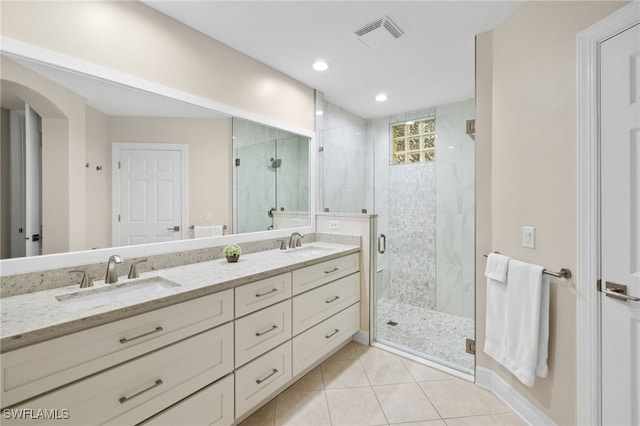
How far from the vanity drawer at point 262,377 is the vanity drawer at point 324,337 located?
99mm

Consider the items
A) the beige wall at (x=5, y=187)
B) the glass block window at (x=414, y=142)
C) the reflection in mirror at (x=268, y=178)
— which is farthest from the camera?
the glass block window at (x=414, y=142)

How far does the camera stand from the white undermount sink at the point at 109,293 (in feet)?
4.21

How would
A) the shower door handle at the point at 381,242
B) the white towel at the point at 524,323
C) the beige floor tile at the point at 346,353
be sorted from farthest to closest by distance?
the shower door handle at the point at 381,242 → the beige floor tile at the point at 346,353 → the white towel at the point at 524,323

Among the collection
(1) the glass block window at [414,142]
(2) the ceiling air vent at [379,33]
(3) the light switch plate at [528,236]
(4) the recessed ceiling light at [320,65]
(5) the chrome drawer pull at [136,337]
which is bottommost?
(5) the chrome drawer pull at [136,337]

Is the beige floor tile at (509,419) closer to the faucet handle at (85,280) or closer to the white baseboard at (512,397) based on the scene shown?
the white baseboard at (512,397)

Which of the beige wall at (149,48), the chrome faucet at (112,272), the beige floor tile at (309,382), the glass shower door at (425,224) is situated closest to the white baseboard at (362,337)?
the glass shower door at (425,224)

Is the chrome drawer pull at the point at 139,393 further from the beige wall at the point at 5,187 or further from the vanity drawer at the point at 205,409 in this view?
the beige wall at the point at 5,187

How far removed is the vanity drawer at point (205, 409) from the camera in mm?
1251

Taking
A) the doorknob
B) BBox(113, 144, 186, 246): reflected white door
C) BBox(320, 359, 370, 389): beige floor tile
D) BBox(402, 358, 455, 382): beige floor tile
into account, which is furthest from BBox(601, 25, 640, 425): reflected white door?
BBox(113, 144, 186, 246): reflected white door

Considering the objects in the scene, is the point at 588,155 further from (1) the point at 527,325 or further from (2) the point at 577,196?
(1) the point at 527,325

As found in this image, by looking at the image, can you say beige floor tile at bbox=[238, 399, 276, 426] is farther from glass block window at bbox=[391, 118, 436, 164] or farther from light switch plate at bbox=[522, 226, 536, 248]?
glass block window at bbox=[391, 118, 436, 164]

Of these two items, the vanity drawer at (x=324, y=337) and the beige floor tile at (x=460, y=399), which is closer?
the beige floor tile at (x=460, y=399)

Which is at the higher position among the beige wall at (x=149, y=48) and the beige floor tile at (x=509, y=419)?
the beige wall at (x=149, y=48)

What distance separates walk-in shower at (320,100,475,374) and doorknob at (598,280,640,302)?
1690mm
